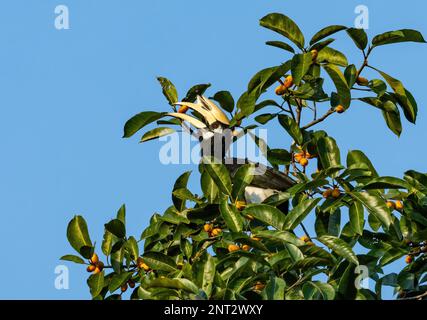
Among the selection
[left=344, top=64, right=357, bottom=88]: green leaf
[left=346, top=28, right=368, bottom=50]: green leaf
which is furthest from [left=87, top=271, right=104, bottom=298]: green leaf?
[left=346, top=28, right=368, bottom=50]: green leaf

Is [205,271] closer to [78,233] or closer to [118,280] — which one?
[118,280]

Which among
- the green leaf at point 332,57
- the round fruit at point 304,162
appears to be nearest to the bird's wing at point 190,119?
the round fruit at point 304,162

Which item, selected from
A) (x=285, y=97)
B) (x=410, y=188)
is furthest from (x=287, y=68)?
(x=410, y=188)

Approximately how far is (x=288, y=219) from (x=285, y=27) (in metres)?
1.19

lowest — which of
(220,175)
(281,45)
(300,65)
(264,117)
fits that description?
(220,175)

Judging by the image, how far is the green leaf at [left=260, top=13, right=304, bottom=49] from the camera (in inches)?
306

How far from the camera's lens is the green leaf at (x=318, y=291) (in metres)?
6.71

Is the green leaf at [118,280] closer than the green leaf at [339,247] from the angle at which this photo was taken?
No

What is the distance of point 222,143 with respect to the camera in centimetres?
888

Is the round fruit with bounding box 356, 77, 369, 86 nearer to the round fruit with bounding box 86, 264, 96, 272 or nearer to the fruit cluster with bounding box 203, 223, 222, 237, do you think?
the fruit cluster with bounding box 203, 223, 222, 237

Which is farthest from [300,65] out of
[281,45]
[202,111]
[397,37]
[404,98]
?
[202,111]

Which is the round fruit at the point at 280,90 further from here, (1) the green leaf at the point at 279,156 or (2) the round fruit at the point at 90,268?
(2) the round fruit at the point at 90,268
